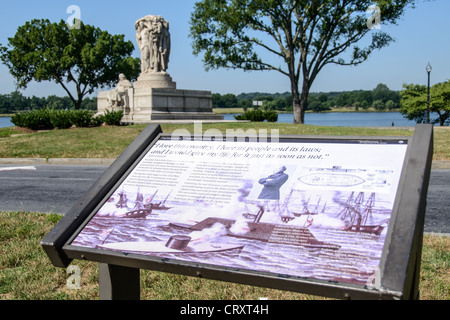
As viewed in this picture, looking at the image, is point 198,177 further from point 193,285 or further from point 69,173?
point 69,173

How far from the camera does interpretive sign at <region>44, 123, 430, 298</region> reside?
6.25 feet

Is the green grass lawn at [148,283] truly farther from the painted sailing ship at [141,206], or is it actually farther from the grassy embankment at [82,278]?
the painted sailing ship at [141,206]

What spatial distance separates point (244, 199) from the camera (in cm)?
234

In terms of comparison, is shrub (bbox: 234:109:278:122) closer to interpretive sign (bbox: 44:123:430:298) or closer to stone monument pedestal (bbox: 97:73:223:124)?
stone monument pedestal (bbox: 97:73:223:124)

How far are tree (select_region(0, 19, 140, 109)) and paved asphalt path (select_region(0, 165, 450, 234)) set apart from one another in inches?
1589

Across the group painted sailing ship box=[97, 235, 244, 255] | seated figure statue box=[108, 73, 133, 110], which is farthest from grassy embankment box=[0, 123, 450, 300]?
seated figure statue box=[108, 73, 133, 110]

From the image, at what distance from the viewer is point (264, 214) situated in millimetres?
2221

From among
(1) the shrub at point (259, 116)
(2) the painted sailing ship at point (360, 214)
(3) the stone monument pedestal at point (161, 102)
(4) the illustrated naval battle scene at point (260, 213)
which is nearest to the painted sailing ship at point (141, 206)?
(4) the illustrated naval battle scene at point (260, 213)

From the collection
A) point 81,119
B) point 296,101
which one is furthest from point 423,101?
point 81,119

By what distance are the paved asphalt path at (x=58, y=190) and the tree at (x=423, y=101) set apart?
4065 centimetres

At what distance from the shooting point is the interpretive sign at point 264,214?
1.91m

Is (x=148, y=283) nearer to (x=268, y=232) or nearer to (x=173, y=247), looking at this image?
(x=173, y=247)

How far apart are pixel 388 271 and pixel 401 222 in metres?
0.27

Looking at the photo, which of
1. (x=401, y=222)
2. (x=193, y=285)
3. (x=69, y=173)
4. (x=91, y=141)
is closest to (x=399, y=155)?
(x=401, y=222)
